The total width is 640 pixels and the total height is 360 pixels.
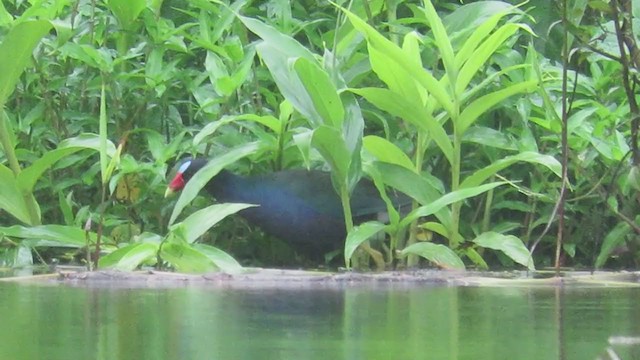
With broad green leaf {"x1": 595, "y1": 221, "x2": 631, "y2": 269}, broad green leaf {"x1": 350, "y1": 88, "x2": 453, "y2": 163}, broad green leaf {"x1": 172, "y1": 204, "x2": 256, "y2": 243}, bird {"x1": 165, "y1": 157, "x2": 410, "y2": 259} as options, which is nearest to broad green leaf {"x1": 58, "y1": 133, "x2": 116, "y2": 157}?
broad green leaf {"x1": 172, "y1": 204, "x2": 256, "y2": 243}

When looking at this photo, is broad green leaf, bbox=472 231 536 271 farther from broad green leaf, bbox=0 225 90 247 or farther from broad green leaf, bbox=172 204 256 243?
broad green leaf, bbox=0 225 90 247

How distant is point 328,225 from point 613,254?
3.08ft

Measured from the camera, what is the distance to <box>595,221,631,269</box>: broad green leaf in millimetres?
4250

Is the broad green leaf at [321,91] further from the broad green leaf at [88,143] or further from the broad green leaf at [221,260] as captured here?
the broad green leaf at [88,143]

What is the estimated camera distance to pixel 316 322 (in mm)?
2643

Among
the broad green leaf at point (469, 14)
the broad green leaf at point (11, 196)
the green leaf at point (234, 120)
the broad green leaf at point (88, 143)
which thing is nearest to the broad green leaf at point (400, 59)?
the green leaf at point (234, 120)

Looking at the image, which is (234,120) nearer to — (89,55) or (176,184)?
(176,184)

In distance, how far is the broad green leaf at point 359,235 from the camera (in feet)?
12.8

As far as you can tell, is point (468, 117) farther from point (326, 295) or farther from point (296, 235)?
point (326, 295)

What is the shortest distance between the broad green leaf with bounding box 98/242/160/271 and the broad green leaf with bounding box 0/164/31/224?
1.69ft

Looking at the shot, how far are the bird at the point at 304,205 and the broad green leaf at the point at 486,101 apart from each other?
16.6 inches

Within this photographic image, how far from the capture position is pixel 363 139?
13.3 ft

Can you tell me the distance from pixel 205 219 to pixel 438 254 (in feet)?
2.31

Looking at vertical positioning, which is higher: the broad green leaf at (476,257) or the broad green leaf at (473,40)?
the broad green leaf at (473,40)
